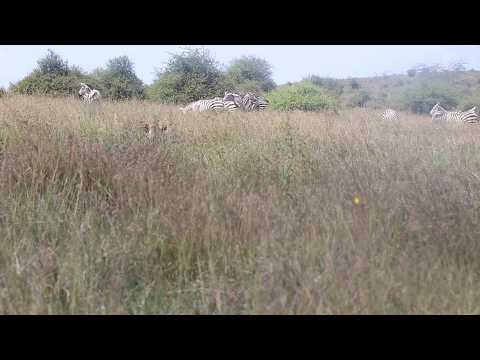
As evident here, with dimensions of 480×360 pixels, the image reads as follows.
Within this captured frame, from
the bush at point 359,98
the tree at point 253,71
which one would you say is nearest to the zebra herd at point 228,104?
the tree at point 253,71

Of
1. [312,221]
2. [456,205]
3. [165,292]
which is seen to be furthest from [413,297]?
[165,292]

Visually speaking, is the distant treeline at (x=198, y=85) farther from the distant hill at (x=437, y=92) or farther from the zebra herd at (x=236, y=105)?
the zebra herd at (x=236, y=105)

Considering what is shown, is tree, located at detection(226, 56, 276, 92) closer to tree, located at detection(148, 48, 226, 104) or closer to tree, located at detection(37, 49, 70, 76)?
tree, located at detection(148, 48, 226, 104)

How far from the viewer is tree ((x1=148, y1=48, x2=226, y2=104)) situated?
15.1m

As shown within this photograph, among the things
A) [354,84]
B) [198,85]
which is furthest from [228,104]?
[354,84]

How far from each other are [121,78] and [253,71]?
29.3 ft

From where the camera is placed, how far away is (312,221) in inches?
106

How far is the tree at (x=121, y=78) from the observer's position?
16.7 meters

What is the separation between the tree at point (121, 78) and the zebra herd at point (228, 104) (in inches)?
217

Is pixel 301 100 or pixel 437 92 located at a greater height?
pixel 437 92

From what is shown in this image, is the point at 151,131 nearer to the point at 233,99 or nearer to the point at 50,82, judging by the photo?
the point at 233,99

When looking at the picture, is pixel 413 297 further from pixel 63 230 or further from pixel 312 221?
pixel 63 230

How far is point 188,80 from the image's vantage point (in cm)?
1562

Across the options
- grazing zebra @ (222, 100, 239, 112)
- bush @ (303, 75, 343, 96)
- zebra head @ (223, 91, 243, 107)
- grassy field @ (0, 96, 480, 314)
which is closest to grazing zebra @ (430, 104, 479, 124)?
zebra head @ (223, 91, 243, 107)
